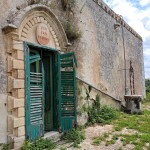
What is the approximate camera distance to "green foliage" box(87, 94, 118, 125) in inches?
229

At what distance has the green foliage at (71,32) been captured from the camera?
17.2 ft

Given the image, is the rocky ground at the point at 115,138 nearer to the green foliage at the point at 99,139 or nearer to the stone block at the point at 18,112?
the green foliage at the point at 99,139

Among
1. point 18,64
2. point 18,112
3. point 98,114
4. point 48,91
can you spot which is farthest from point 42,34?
point 98,114

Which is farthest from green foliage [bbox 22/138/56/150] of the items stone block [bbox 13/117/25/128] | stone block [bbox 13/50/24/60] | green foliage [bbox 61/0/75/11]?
green foliage [bbox 61/0/75/11]

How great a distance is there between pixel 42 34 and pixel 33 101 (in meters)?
1.71

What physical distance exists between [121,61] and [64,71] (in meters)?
5.55

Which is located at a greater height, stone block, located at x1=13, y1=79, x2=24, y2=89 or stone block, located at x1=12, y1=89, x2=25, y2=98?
stone block, located at x1=13, y1=79, x2=24, y2=89

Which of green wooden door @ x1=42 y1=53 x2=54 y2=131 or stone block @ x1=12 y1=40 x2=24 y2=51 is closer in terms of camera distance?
stone block @ x1=12 y1=40 x2=24 y2=51

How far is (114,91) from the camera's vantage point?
816 centimetres

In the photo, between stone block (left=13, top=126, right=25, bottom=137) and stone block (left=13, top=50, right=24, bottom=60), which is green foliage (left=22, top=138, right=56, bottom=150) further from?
stone block (left=13, top=50, right=24, bottom=60)

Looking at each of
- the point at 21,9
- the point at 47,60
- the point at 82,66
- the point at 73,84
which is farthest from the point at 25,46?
the point at 82,66

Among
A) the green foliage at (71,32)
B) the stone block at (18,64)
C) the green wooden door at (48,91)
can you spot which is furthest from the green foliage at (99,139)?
the green foliage at (71,32)

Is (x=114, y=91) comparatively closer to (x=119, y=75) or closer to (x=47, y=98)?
(x=119, y=75)

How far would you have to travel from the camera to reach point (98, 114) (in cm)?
623
